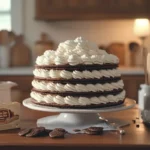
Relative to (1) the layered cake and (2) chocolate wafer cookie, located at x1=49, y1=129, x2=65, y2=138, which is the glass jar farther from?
(2) chocolate wafer cookie, located at x1=49, y1=129, x2=65, y2=138

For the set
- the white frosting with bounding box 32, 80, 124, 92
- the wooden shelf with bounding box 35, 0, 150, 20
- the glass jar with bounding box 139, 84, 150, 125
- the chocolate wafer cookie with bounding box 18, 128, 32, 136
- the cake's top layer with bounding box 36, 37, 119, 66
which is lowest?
the chocolate wafer cookie with bounding box 18, 128, 32, 136

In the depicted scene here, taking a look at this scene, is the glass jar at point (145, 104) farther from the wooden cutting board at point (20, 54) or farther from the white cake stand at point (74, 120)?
the wooden cutting board at point (20, 54)

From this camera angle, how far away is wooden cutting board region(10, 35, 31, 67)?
3.31m

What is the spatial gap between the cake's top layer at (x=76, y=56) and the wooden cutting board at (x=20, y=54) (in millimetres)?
2114

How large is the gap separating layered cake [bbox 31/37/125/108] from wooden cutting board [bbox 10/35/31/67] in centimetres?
214

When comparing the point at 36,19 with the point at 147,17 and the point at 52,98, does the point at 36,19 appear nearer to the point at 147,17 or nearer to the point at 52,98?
the point at 147,17

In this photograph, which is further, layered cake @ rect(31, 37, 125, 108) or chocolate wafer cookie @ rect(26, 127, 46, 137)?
layered cake @ rect(31, 37, 125, 108)

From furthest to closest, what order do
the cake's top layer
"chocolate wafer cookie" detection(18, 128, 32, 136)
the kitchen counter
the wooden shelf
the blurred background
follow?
the blurred background, the wooden shelf, the cake's top layer, "chocolate wafer cookie" detection(18, 128, 32, 136), the kitchen counter

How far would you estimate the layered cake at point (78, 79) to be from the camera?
1138mm

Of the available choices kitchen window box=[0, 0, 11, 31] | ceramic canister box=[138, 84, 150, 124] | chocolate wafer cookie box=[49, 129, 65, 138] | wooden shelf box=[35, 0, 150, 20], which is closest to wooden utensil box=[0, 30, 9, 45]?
kitchen window box=[0, 0, 11, 31]

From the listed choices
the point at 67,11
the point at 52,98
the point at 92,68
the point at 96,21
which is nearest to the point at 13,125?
the point at 52,98

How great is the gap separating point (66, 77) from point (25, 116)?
301 mm

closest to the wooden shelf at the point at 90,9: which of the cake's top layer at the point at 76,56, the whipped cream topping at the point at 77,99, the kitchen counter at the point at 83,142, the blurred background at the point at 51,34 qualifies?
the blurred background at the point at 51,34

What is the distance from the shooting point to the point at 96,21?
334 centimetres
